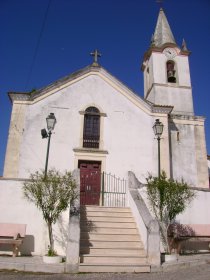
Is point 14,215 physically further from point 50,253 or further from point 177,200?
point 177,200

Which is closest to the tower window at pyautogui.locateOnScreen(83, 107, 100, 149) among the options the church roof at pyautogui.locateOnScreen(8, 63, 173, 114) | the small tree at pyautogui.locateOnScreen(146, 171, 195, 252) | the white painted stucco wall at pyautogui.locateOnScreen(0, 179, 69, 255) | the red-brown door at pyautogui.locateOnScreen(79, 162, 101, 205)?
the red-brown door at pyautogui.locateOnScreen(79, 162, 101, 205)

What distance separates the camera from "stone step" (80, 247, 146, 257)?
9039 mm

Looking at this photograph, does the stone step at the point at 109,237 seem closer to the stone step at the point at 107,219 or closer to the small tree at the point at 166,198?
the stone step at the point at 107,219

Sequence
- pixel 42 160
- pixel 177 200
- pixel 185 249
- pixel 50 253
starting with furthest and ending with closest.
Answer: pixel 42 160, pixel 185 249, pixel 177 200, pixel 50 253

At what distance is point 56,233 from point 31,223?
3.69ft

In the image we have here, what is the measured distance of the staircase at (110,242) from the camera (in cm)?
822

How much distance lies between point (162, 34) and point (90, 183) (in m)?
14.7

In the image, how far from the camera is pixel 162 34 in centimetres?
2395

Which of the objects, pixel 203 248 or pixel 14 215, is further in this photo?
pixel 203 248

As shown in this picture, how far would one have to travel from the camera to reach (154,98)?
20.2 metres

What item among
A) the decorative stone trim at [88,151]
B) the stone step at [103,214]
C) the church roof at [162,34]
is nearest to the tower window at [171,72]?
the church roof at [162,34]

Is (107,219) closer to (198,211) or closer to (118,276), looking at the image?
(118,276)

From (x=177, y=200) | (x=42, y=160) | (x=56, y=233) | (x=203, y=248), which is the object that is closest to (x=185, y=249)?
(x=203, y=248)

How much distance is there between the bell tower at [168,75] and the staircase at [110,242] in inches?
406
